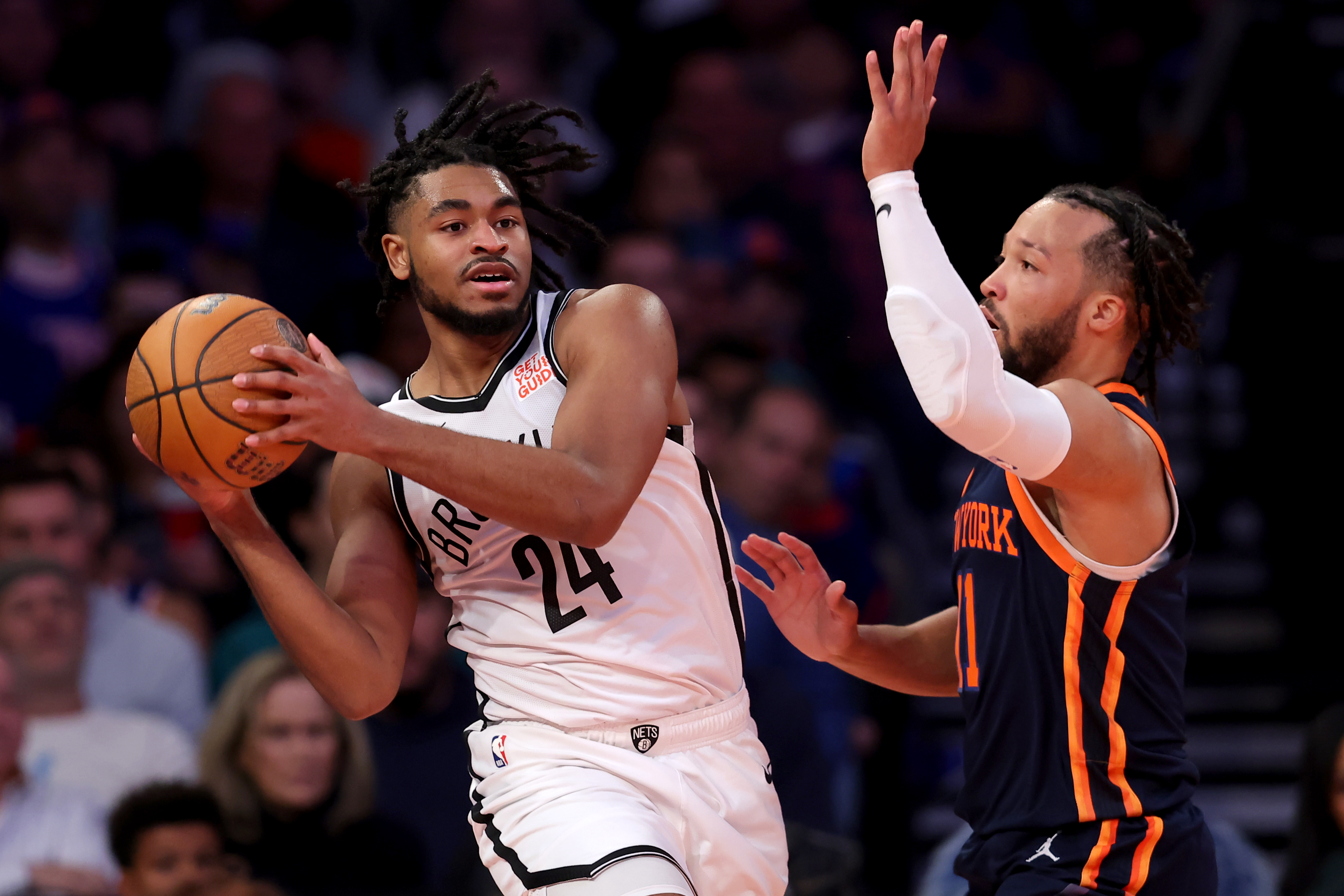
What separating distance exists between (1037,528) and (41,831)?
12.2ft

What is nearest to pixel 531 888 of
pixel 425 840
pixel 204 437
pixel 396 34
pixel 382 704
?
pixel 382 704

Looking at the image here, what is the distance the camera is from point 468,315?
3.75 meters

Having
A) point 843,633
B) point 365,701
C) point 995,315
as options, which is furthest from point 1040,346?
point 365,701

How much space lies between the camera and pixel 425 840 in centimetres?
563

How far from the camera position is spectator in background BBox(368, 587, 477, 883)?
568 centimetres

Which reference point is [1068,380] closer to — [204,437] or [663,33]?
[204,437]

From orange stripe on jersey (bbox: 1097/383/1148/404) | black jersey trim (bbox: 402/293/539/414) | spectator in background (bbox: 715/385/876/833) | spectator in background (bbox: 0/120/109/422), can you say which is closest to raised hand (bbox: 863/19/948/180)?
orange stripe on jersey (bbox: 1097/383/1148/404)

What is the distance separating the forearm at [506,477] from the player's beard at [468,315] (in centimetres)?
51

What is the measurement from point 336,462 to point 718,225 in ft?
17.1

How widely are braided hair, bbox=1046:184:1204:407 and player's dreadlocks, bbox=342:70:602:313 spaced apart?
130cm

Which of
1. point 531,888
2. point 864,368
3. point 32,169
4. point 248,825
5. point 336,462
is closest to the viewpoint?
point 531,888

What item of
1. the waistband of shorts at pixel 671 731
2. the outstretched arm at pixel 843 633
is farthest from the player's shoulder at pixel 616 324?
the waistband of shorts at pixel 671 731

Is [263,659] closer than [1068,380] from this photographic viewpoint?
No

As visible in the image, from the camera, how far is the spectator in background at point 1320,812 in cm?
549
